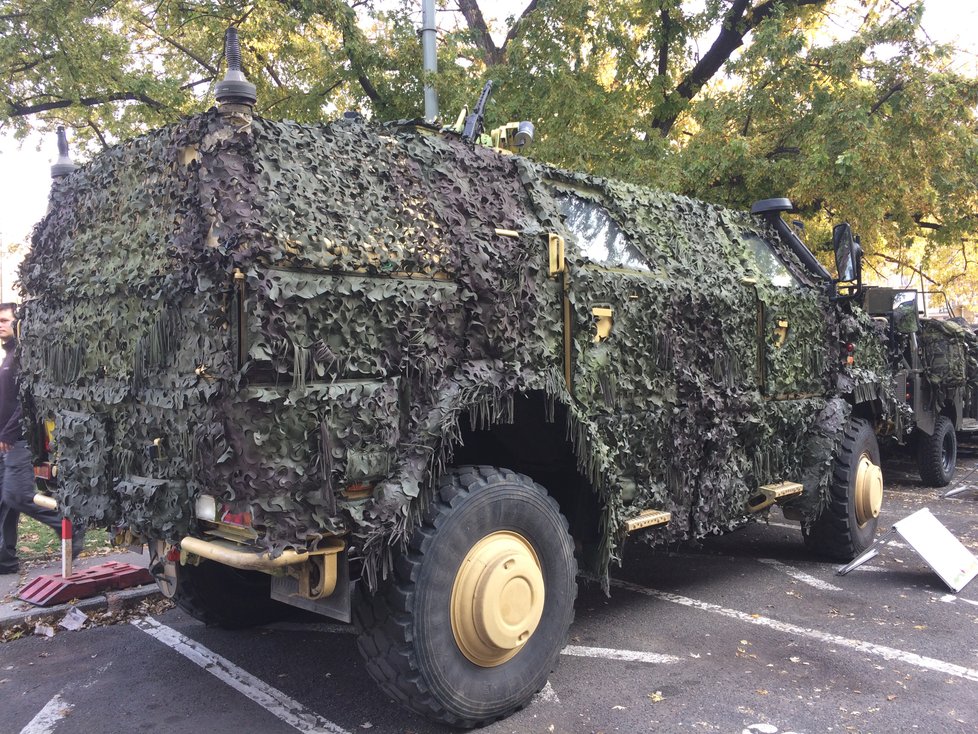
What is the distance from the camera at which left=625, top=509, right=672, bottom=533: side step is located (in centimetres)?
414

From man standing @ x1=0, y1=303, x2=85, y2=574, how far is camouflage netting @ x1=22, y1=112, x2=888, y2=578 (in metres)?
1.92

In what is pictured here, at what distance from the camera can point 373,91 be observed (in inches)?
441

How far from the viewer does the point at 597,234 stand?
178 inches

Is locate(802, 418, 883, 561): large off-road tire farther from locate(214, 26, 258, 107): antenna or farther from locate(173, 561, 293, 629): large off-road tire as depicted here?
locate(214, 26, 258, 107): antenna

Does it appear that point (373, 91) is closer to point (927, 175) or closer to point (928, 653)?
point (927, 175)

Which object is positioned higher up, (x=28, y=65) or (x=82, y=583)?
(x=28, y=65)

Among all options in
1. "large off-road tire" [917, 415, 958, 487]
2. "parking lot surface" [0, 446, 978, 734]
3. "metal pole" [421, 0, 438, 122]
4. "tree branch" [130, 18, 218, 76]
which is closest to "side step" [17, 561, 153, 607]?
"parking lot surface" [0, 446, 978, 734]

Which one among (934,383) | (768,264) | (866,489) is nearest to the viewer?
(768,264)

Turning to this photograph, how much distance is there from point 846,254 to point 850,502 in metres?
1.83

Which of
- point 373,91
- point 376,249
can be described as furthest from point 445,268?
point 373,91

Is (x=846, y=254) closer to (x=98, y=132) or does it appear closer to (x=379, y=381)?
(x=379, y=381)

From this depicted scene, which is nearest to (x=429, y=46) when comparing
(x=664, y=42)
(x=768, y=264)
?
(x=664, y=42)

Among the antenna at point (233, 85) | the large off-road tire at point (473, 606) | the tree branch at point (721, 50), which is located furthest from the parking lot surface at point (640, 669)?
the tree branch at point (721, 50)

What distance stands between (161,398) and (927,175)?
10728 millimetres
